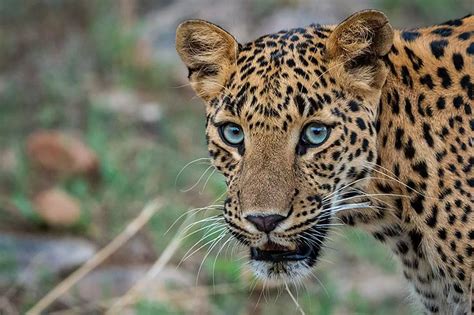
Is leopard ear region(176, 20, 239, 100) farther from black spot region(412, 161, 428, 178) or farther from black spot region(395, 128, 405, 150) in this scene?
black spot region(412, 161, 428, 178)

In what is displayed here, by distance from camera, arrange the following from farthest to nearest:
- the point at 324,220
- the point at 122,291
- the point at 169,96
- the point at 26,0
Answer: the point at 26,0 → the point at 169,96 → the point at 122,291 → the point at 324,220

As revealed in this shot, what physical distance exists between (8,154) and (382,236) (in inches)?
285

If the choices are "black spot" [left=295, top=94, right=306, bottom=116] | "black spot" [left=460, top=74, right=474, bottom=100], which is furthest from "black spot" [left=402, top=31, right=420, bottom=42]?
"black spot" [left=295, top=94, right=306, bottom=116]

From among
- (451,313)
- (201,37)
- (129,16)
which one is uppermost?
(129,16)

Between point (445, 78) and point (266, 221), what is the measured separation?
58.6 inches

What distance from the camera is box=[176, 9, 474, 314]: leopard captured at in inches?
239

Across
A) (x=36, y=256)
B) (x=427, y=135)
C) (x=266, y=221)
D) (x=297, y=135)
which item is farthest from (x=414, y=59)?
(x=36, y=256)

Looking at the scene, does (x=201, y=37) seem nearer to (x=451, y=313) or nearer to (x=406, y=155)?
(x=406, y=155)

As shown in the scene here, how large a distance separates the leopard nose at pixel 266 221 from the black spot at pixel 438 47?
149 centimetres

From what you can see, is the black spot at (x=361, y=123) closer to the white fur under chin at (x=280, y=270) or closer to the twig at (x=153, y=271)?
the white fur under chin at (x=280, y=270)

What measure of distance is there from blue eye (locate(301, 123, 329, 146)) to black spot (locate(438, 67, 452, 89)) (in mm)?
816

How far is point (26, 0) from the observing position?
52.2 feet

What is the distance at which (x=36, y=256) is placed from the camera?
408 inches

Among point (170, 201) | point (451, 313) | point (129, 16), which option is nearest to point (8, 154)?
A: point (170, 201)
